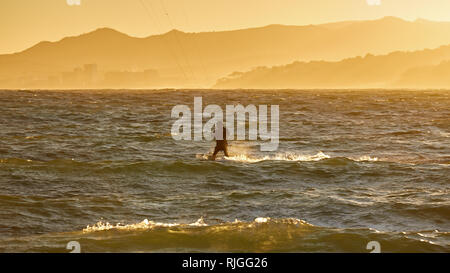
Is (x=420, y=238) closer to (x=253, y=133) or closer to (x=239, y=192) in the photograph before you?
(x=239, y=192)

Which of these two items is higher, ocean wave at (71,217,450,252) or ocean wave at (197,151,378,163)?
ocean wave at (197,151,378,163)

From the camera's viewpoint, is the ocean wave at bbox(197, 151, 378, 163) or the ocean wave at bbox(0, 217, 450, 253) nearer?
the ocean wave at bbox(0, 217, 450, 253)

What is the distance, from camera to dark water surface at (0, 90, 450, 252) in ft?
43.0

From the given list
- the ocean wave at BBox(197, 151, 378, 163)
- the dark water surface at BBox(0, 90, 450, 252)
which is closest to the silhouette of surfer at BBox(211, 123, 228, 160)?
the ocean wave at BBox(197, 151, 378, 163)

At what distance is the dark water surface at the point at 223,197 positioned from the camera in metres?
13.1

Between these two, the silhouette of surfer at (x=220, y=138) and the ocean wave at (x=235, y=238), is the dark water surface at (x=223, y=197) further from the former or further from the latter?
the silhouette of surfer at (x=220, y=138)

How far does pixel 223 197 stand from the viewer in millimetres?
17547

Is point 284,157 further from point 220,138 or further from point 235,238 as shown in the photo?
point 235,238

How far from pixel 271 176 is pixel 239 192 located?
323 cm

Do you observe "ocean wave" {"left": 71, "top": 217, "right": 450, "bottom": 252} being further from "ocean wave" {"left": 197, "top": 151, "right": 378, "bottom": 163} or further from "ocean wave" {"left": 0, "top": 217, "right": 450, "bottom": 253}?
"ocean wave" {"left": 197, "top": 151, "right": 378, "bottom": 163}
